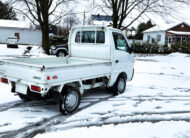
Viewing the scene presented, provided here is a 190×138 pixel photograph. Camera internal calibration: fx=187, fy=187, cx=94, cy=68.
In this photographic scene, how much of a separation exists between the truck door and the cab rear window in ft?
1.40

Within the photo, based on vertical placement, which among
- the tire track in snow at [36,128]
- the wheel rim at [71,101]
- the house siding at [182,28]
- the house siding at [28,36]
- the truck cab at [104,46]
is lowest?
the tire track in snow at [36,128]

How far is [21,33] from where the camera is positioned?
107ft

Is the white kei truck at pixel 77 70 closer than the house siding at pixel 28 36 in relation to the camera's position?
Yes

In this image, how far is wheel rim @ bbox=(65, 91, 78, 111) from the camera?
4.52m

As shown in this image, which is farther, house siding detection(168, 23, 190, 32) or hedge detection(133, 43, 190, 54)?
house siding detection(168, 23, 190, 32)

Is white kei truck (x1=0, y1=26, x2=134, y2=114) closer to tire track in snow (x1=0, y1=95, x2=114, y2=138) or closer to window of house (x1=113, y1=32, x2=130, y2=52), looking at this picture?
window of house (x1=113, y1=32, x2=130, y2=52)

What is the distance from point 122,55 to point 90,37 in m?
1.24

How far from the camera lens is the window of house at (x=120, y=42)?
6.09 metres

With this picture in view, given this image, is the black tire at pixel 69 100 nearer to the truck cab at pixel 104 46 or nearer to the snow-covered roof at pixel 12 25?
the truck cab at pixel 104 46

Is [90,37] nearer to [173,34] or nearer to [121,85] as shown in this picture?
[121,85]

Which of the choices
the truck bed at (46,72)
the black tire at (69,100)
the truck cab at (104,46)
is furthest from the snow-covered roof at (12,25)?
the black tire at (69,100)

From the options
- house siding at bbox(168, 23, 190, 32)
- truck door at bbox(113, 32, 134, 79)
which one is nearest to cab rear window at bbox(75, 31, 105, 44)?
truck door at bbox(113, 32, 134, 79)

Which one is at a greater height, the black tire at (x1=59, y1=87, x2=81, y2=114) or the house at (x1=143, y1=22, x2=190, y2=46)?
the house at (x1=143, y1=22, x2=190, y2=46)

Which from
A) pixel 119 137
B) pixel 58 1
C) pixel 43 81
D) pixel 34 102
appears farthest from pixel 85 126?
pixel 58 1
